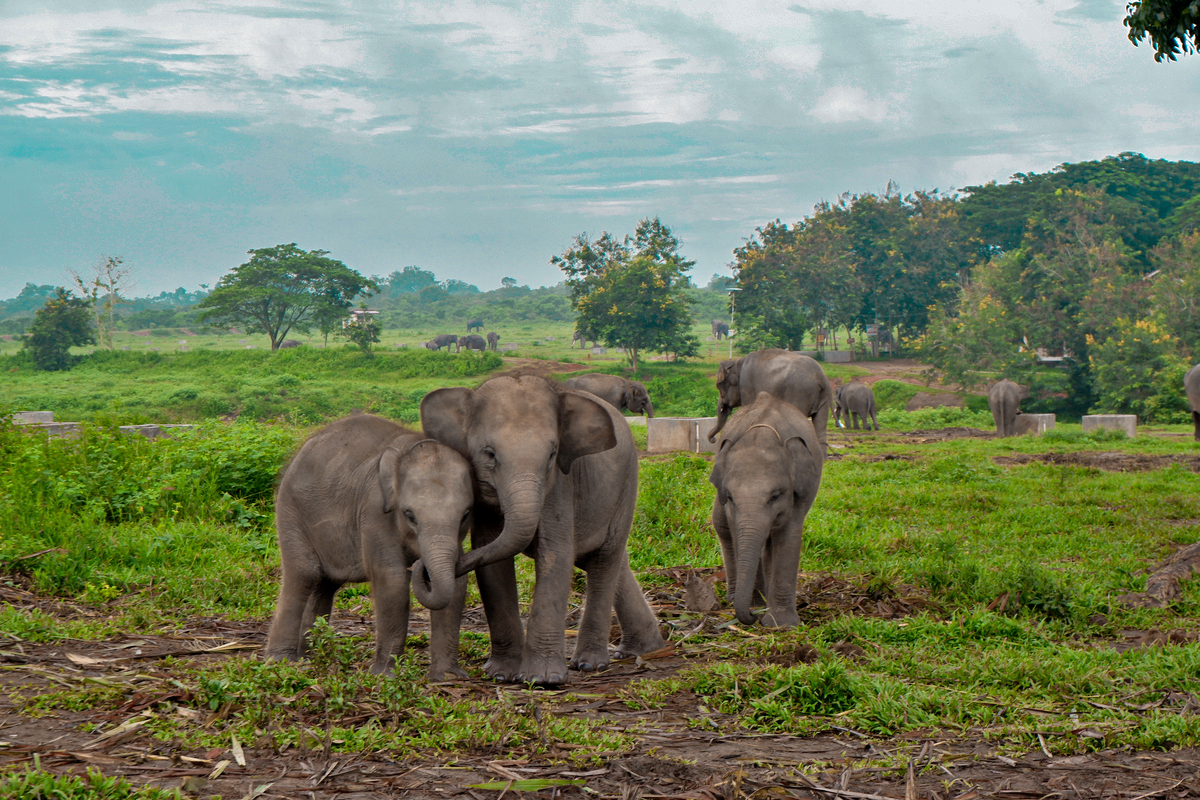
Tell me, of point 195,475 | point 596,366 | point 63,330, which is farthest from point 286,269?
point 195,475

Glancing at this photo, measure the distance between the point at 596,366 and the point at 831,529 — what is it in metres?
39.5

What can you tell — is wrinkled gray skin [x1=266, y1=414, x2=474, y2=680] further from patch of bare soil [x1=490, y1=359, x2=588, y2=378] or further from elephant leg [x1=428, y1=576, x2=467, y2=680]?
patch of bare soil [x1=490, y1=359, x2=588, y2=378]

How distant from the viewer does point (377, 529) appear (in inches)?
223

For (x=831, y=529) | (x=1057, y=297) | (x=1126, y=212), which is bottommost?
(x=831, y=529)

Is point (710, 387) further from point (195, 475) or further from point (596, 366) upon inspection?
point (195, 475)

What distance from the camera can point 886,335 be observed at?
192 feet

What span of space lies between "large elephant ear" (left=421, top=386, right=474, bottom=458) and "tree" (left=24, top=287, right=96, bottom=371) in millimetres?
51172

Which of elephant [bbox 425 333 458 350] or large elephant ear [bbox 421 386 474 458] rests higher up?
elephant [bbox 425 333 458 350]

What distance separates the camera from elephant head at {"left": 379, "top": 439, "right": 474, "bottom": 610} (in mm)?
5289

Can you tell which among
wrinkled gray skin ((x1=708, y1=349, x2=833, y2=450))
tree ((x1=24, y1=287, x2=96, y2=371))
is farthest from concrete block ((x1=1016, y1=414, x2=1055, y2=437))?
tree ((x1=24, y1=287, x2=96, y2=371))

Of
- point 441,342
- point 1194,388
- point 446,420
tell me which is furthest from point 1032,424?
point 441,342

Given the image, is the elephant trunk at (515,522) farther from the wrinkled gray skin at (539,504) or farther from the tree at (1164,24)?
the tree at (1164,24)

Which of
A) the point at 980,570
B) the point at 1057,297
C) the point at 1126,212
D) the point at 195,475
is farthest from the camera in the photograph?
the point at 1126,212

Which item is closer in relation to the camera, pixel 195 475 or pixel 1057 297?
pixel 195 475
